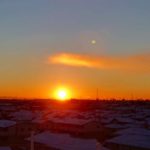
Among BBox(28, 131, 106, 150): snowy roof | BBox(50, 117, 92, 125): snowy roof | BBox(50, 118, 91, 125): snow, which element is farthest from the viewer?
BBox(50, 117, 92, 125): snowy roof

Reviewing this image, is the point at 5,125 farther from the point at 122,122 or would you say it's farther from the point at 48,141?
the point at 122,122

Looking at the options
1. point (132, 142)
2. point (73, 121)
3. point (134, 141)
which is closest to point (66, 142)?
point (132, 142)

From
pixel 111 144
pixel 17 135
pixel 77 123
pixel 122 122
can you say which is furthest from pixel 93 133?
pixel 111 144

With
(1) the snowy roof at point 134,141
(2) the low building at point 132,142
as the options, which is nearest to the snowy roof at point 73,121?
(2) the low building at point 132,142

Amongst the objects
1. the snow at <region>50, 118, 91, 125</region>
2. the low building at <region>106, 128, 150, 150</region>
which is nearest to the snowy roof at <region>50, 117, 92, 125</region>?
the snow at <region>50, 118, 91, 125</region>

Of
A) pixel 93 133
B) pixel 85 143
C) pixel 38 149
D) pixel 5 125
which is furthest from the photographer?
pixel 93 133

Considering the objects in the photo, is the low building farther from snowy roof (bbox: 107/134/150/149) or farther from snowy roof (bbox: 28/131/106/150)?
snowy roof (bbox: 28/131/106/150)
